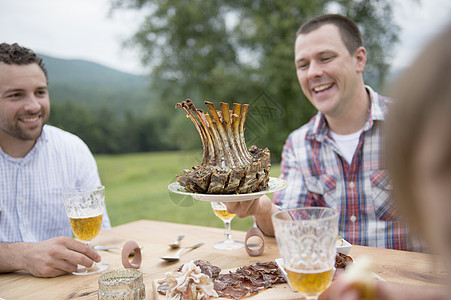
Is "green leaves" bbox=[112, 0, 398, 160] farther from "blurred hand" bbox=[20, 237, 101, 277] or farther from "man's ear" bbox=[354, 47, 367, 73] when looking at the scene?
"blurred hand" bbox=[20, 237, 101, 277]

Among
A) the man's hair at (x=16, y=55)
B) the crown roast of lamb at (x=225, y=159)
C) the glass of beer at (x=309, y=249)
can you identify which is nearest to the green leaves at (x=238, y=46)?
the man's hair at (x=16, y=55)

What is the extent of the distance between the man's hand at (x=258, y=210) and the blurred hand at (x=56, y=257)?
796mm

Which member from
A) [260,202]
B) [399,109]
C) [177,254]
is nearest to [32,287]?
[177,254]

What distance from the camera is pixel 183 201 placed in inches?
86.3

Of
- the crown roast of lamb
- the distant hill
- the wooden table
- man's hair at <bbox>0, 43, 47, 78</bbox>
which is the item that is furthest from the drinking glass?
the distant hill

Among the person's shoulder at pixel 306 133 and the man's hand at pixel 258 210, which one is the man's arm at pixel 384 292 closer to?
the man's hand at pixel 258 210

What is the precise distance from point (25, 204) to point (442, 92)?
3233 mm

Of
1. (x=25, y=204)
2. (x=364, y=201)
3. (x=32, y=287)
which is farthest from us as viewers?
(x=25, y=204)

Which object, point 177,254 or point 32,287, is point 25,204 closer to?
point 32,287

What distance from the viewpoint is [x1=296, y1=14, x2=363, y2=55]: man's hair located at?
10.4 ft

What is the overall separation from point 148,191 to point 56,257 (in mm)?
9858

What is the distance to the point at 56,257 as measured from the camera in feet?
6.58

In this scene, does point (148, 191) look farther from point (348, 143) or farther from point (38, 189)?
point (348, 143)

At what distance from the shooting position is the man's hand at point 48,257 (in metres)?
2.00
